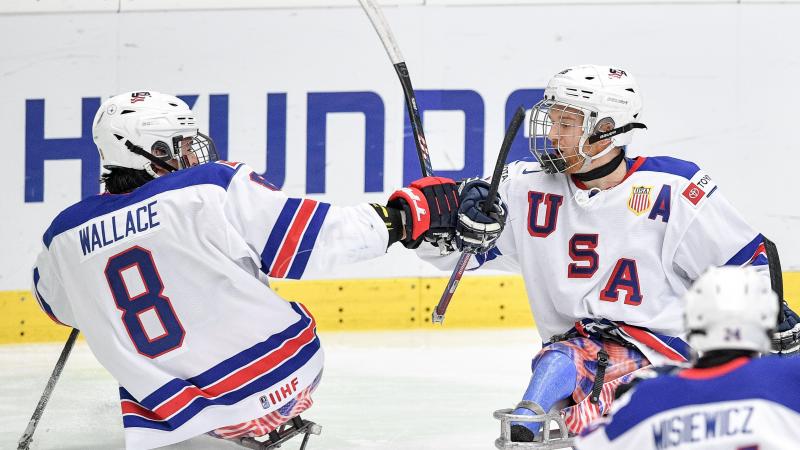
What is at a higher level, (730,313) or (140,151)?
(140,151)

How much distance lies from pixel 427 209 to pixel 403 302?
247cm

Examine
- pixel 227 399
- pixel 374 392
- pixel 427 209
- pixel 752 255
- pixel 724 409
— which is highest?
pixel 427 209

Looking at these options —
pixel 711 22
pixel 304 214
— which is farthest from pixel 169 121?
pixel 711 22

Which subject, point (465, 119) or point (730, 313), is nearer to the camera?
point (730, 313)

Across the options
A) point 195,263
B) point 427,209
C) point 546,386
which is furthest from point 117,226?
point 546,386

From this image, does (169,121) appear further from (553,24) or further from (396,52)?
(553,24)

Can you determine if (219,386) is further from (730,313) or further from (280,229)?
(730,313)

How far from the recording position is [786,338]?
322 cm

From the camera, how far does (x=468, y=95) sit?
563 centimetres

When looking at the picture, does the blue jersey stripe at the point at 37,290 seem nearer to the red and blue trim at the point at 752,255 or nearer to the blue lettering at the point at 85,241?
the blue lettering at the point at 85,241

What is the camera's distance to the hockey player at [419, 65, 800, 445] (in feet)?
11.1

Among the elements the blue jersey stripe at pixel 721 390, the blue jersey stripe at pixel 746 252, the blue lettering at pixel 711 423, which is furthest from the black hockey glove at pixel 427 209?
the blue lettering at pixel 711 423

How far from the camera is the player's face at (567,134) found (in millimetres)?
3494

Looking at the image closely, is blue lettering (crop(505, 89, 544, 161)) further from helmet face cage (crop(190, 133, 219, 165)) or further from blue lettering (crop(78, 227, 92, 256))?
blue lettering (crop(78, 227, 92, 256))
